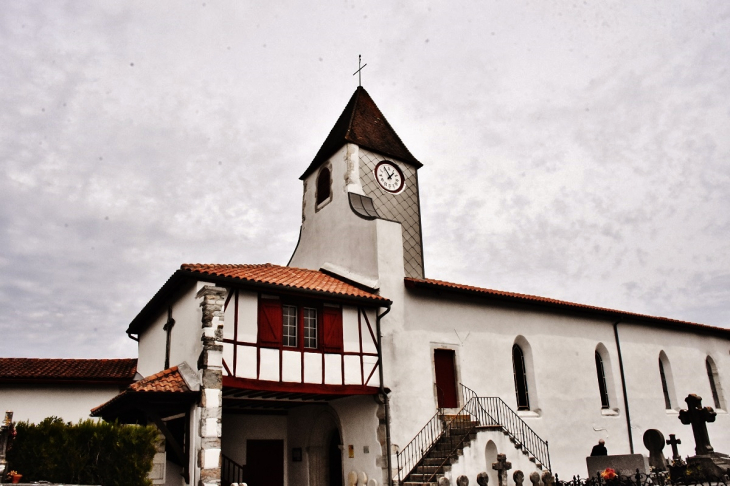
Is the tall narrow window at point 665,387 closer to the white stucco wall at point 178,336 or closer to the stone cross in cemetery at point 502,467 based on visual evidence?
the stone cross in cemetery at point 502,467

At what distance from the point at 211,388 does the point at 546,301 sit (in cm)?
1120

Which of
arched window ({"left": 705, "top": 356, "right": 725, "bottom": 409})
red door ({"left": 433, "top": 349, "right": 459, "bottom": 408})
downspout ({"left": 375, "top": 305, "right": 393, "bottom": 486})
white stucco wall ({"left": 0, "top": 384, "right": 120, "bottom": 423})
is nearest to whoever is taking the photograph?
downspout ({"left": 375, "top": 305, "right": 393, "bottom": 486})

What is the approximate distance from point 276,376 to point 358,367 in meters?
2.28

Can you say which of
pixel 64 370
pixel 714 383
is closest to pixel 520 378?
pixel 714 383

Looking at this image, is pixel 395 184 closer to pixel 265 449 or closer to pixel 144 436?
pixel 265 449

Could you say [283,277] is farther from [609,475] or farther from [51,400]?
[609,475]

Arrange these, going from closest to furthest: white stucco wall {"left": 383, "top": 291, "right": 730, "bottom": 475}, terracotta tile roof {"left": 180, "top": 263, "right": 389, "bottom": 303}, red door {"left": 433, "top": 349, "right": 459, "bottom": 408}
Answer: terracotta tile roof {"left": 180, "top": 263, "right": 389, "bottom": 303}, white stucco wall {"left": 383, "top": 291, "right": 730, "bottom": 475}, red door {"left": 433, "top": 349, "right": 459, "bottom": 408}

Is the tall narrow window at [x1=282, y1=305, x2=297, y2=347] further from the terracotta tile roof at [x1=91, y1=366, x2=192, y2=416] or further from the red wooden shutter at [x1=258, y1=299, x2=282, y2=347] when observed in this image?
the terracotta tile roof at [x1=91, y1=366, x2=192, y2=416]

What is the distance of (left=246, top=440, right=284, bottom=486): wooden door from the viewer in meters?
16.4

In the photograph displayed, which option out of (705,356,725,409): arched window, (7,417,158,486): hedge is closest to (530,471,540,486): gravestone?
(7,417,158,486): hedge

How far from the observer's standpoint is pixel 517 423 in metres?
17.1

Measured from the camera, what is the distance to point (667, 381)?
22625 mm

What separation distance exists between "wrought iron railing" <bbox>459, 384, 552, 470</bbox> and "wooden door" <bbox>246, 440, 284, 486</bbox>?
18.0 ft

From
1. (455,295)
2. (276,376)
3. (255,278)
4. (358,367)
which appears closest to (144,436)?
(276,376)
